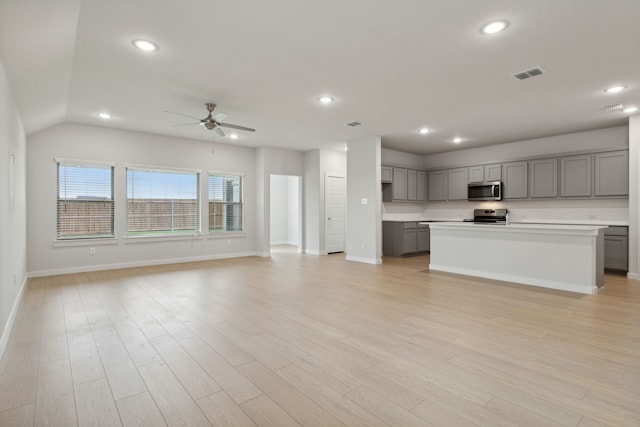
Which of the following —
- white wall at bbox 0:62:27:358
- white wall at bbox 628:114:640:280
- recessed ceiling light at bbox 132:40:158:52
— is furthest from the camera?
white wall at bbox 628:114:640:280

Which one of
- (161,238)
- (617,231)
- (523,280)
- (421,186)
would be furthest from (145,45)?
(617,231)

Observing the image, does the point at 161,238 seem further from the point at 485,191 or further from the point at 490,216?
the point at 490,216

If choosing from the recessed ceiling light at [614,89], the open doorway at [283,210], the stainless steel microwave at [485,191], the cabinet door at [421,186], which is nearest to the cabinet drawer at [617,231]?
the stainless steel microwave at [485,191]

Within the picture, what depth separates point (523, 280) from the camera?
16.9 ft

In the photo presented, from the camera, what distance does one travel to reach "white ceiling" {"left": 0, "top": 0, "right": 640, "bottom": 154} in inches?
102

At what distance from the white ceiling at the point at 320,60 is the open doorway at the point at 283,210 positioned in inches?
214

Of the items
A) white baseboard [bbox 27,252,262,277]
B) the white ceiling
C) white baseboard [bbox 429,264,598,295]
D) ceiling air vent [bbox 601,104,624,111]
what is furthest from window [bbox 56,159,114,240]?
ceiling air vent [bbox 601,104,624,111]

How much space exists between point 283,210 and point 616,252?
338 inches

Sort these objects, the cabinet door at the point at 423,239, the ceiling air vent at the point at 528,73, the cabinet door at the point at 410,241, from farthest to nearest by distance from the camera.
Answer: the cabinet door at the point at 423,239 → the cabinet door at the point at 410,241 → the ceiling air vent at the point at 528,73

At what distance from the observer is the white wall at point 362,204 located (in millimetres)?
7148

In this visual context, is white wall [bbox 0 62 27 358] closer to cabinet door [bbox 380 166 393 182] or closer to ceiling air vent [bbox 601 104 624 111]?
cabinet door [bbox 380 166 393 182]

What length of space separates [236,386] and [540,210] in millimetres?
7618

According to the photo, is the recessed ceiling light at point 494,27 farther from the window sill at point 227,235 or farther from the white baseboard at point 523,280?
the window sill at point 227,235

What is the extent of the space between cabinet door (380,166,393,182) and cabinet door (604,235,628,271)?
4346 mm
